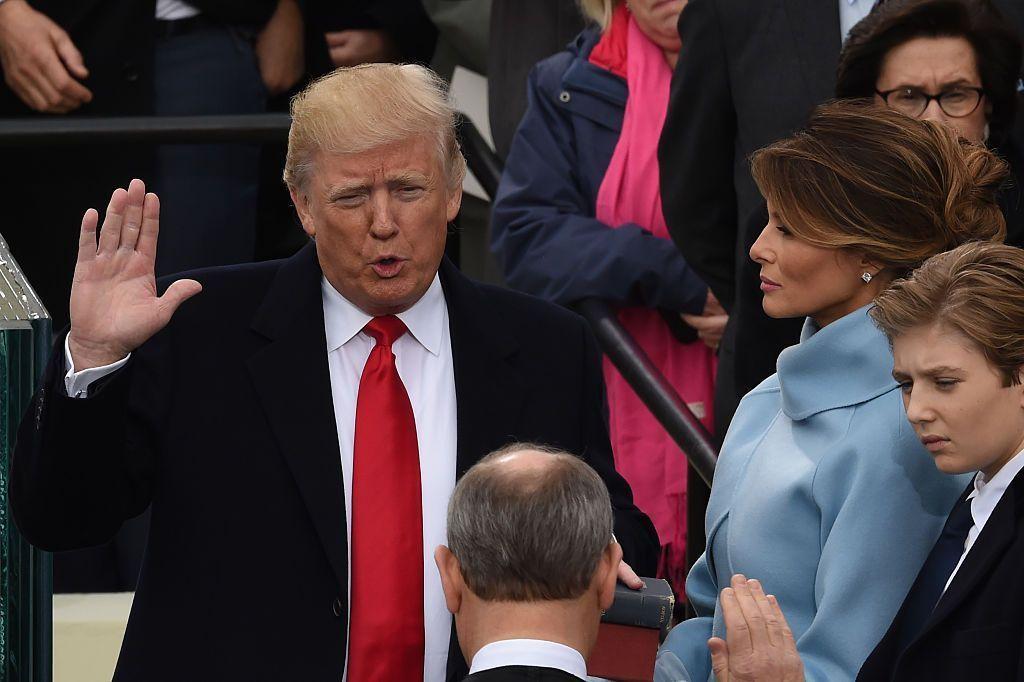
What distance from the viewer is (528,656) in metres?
2.45

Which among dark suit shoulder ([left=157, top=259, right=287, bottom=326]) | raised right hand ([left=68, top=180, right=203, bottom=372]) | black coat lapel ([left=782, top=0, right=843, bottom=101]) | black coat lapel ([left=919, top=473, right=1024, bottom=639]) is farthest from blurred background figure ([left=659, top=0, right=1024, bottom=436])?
raised right hand ([left=68, top=180, right=203, bottom=372])

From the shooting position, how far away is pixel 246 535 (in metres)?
3.09

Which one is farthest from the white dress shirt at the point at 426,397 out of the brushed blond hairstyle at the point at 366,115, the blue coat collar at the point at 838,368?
the blue coat collar at the point at 838,368

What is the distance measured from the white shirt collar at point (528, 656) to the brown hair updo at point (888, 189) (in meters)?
0.87

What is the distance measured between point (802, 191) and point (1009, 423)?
56 centimetres

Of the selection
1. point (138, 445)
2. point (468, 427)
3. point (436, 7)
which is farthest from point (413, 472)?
point (436, 7)

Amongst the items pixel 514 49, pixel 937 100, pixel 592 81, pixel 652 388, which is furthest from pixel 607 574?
pixel 514 49

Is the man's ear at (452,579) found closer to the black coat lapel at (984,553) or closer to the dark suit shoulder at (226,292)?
the black coat lapel at (984,553)

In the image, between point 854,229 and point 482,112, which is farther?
point 482,112

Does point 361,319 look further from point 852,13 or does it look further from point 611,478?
point 852,13

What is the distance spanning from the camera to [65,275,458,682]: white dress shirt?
3098 millimetres

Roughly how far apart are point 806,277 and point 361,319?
0.80 meters

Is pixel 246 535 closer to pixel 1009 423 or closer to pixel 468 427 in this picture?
pixel 468 427

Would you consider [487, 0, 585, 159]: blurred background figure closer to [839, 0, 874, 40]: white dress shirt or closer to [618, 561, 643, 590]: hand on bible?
[839, 0, 874, 40]: white dress shirt
